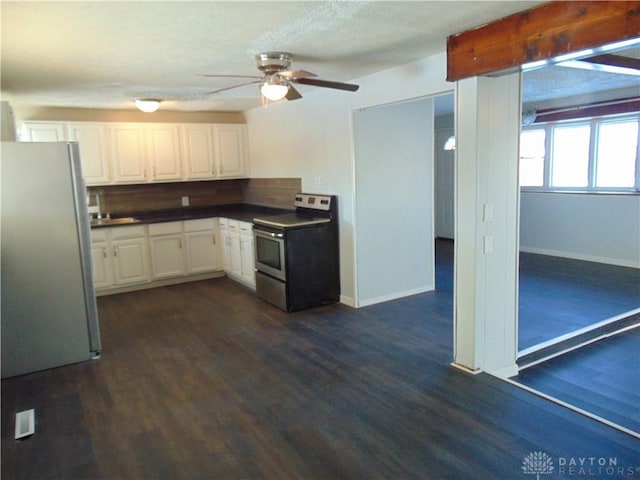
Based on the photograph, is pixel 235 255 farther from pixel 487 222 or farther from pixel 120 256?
pixel 487 222

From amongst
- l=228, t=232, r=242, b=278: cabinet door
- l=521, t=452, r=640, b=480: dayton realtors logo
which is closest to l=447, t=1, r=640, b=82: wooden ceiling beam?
l=521, t=452, r=640, b=480: dayton realtors logo

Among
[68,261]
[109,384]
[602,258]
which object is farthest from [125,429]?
[602,258]

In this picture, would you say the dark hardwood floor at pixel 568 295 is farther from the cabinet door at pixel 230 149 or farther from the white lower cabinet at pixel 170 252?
the cabinet door at pixel 230 149

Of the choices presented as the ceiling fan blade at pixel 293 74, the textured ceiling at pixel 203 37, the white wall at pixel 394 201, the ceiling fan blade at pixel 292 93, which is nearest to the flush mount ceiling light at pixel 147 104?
the textured ceiling at pixel 203 37

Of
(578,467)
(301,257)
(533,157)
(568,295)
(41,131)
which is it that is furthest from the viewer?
(533,157)

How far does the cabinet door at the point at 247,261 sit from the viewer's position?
215 inches

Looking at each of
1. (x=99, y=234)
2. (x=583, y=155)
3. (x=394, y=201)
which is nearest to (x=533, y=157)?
(x=583, y=155)

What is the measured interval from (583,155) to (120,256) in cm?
655

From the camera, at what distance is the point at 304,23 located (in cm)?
256

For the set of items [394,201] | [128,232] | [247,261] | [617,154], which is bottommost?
[247,261]

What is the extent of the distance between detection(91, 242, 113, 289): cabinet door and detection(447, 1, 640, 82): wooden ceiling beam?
442cm

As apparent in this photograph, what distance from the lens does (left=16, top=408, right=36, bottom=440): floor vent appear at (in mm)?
2701

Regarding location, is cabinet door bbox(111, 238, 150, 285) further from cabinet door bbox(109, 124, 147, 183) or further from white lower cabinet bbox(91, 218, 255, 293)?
cabinet door bbox(109, 124, 147, 183)

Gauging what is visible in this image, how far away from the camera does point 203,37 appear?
2.77 metres
